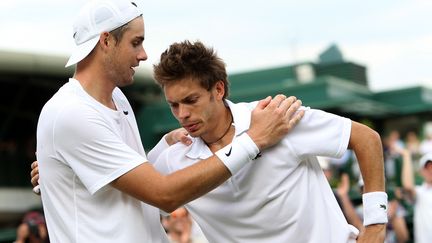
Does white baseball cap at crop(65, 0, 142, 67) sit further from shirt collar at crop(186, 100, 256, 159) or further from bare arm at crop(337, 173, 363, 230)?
bare arm at crop(337, 173, 363, 230)

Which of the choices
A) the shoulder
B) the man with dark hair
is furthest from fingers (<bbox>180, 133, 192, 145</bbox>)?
the man with dark hair

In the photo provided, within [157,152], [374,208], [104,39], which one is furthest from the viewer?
[157,152]

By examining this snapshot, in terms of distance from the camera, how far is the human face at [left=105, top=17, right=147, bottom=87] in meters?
4.94

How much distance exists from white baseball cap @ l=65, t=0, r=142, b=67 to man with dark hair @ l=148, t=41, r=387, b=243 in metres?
0.33

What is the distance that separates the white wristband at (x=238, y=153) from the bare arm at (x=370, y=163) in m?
0.54

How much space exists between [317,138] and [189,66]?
0.68 meters

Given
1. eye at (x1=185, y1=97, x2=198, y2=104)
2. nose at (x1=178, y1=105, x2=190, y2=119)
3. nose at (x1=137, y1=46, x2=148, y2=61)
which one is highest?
nose at (x1=137, y1=46, x2=148, y2=61)

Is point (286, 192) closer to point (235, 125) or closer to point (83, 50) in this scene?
point (235, 125)

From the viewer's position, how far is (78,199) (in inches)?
191

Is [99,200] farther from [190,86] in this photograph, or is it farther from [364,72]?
[364,72]

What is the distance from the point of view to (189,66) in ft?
16.8

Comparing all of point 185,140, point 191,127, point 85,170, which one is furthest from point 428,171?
point 85,170

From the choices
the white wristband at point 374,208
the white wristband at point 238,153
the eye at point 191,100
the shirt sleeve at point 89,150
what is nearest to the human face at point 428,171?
the white wristband at point 374,208

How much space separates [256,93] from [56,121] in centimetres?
1959
